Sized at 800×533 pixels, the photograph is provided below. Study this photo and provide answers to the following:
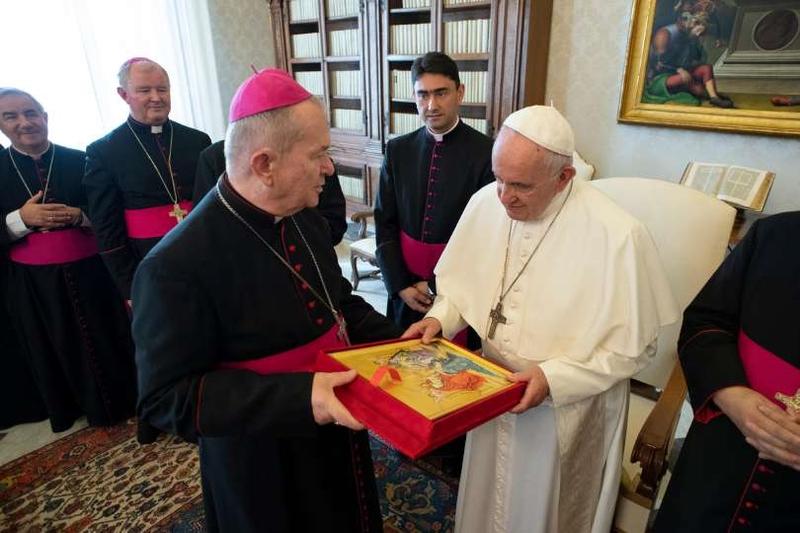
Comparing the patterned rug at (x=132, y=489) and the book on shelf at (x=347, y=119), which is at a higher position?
the book on shelf at (x=347, y=119)

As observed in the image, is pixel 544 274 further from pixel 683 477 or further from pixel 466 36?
pixel 466 36

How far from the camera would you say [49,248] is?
2645mm

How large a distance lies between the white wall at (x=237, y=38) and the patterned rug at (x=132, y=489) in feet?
12.8

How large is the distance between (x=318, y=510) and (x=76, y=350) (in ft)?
7.42

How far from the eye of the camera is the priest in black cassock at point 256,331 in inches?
41.9

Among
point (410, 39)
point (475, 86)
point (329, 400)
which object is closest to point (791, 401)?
point (329, 400)

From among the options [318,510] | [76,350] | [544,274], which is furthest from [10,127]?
[544,274]

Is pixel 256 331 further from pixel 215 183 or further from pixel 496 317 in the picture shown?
pixel 215 183

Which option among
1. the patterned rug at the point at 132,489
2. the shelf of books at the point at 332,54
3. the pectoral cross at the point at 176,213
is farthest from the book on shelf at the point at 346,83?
the patterned rug at the point at 132,489

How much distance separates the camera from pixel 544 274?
157 cm

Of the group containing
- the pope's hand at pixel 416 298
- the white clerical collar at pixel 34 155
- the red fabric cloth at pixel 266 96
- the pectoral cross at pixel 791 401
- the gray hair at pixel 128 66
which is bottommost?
the pope's hand at pixel 416 298

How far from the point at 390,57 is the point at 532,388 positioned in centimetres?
396

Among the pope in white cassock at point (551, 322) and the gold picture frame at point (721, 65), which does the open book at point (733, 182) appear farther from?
the pope in white cassock at point (551, 322)

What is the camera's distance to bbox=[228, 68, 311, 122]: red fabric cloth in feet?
3.54
